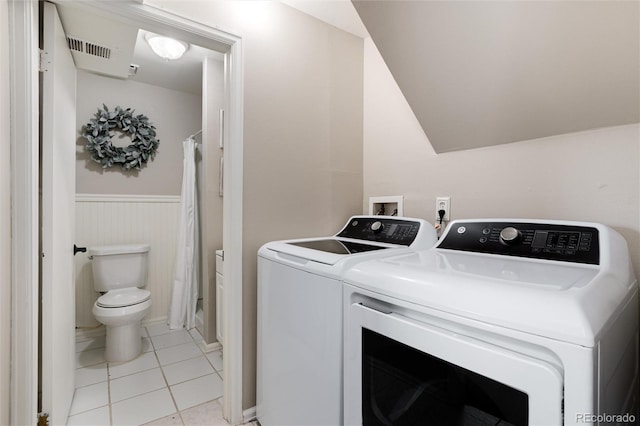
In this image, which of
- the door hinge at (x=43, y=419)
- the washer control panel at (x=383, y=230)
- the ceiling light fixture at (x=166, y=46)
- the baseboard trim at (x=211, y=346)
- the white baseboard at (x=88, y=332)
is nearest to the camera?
the door hinge at (x=43, y=419)

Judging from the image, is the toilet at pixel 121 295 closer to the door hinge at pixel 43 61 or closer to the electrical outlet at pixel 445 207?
the door hinge at pixel 43 61

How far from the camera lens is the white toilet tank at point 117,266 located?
92.0 inches

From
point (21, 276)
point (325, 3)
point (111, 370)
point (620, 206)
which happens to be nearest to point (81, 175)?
point (111, 370)

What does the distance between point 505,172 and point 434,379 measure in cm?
102

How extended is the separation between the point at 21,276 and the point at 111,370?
132 cm

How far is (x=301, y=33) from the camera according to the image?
1.72m

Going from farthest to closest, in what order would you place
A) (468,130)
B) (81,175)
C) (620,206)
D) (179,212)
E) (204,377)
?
1. (179,212)
2. (81,175)
3. (204,377)
4. (468,130)
5. (620,206)

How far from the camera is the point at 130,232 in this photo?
268cm

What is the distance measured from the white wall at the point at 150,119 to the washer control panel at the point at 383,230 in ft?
6.88

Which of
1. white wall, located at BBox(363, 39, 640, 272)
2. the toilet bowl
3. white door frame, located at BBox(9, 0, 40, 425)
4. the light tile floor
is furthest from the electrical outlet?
the toilet bowl

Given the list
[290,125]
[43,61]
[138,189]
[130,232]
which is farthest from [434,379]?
[138,189]

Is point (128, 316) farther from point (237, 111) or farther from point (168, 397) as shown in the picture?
point (237, 111)

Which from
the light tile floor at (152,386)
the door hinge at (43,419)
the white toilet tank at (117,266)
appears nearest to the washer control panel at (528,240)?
the light tile floor at (152,386)

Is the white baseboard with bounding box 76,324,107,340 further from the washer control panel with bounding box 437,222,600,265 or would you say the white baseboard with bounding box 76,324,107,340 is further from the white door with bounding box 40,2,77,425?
the washer control panel with bounding box 437,222,600,265
